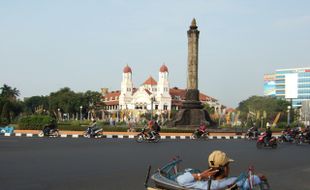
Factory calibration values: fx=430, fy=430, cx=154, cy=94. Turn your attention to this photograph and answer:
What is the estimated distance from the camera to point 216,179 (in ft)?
15.1

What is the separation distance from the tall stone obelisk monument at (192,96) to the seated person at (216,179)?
2662cm

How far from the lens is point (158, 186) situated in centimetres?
471

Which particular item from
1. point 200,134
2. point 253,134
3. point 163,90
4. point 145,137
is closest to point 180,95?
point 163,90

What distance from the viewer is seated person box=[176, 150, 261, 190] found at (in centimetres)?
442

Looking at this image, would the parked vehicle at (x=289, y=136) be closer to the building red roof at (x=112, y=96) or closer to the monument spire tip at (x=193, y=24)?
the monument spire tip at (x=193, y=24)

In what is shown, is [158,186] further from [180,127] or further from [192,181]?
[180,127]

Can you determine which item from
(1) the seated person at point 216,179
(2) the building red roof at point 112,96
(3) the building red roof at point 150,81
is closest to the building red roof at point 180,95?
(3) the building red roof at point 150,81

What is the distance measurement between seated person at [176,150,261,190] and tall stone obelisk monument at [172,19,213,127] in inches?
1048

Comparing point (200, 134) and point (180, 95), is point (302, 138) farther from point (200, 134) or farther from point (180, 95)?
point (180, 95)

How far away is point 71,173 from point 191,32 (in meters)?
24.1

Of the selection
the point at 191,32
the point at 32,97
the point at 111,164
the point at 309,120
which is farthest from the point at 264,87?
the point at 111,164

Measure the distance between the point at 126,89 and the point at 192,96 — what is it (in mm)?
104627

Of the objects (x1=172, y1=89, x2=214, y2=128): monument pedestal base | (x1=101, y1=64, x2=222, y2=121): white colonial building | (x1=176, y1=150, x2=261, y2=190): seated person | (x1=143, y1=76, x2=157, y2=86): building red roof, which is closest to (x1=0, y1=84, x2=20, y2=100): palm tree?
(x1=101, y1=64, x2=222, y2=121): white colonial building

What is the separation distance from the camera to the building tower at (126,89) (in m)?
134
